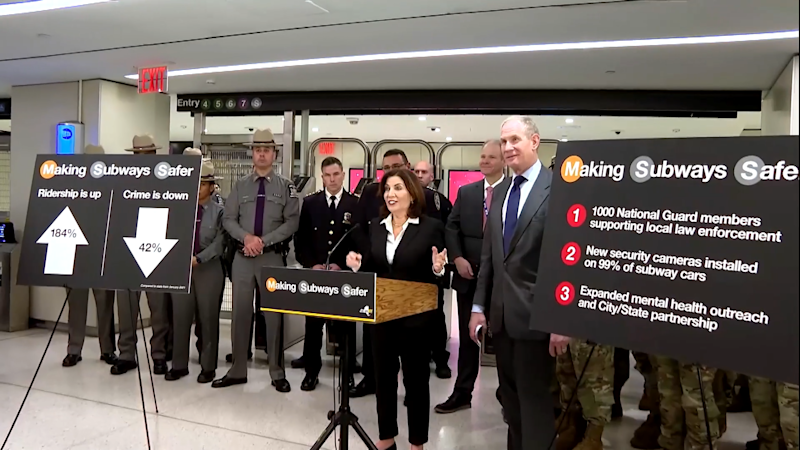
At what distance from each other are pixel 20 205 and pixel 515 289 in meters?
6.21

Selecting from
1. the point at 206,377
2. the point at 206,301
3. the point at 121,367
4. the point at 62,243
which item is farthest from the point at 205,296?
the point at 62,243

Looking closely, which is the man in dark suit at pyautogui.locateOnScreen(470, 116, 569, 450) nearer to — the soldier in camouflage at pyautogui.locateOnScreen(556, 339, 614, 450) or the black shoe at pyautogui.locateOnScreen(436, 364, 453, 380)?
the soldier in camouflage at pyautogui.locateOnScreen(556, 339, 614, 450)

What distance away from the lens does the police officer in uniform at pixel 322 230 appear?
4129 mm

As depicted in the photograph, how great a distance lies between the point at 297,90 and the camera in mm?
6574

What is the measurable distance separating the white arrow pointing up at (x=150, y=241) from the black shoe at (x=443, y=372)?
2.53m

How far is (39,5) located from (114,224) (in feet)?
6.69

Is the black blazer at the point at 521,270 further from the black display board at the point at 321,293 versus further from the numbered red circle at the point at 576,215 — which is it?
the black display board at the point at 321,293

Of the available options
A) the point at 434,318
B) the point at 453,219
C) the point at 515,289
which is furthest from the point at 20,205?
the point at 515,289

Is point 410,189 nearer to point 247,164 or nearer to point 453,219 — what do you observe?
point 453,219

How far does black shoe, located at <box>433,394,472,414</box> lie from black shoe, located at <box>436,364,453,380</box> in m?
0.70

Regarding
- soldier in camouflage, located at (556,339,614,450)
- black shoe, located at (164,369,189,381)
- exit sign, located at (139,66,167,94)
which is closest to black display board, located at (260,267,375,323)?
soldier in camouflage, located at (556,339,614,450)

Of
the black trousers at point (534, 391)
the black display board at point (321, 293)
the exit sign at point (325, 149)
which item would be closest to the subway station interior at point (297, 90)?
the black trousers at point (534, 391)

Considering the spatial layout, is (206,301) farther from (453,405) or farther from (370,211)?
(453,405)

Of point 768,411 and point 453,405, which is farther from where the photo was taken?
point 453,405
